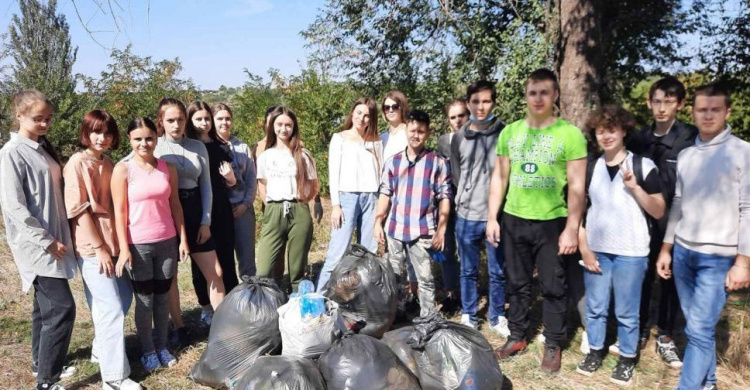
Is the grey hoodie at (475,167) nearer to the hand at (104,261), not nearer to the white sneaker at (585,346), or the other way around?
the white sneaker at (585,346)

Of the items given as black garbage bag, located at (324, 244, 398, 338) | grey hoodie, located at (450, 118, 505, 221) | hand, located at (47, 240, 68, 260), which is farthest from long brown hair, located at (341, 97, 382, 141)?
hand, located at (47, 240, 68, 260)

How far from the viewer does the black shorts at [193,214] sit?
11.2 feet

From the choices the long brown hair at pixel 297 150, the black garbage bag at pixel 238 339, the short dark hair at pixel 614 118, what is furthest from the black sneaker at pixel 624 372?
the long brown hair at pixel 297 150

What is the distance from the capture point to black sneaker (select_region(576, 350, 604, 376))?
120 inches

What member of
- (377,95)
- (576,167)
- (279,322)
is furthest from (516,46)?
(279,322)

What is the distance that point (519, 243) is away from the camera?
306cm

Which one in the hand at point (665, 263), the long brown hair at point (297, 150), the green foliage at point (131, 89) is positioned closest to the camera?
the hand at point (665, 263)

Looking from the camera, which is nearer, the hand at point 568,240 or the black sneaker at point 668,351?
the hand at point 568,240

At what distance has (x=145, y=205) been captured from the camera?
2.96 meters

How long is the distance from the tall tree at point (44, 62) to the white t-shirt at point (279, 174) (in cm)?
1044

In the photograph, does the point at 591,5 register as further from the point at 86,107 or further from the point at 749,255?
the point at 86,107

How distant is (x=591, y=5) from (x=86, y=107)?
39.6 feet

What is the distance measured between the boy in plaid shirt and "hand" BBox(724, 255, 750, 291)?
159 centimetres

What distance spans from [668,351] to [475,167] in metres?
1.67
